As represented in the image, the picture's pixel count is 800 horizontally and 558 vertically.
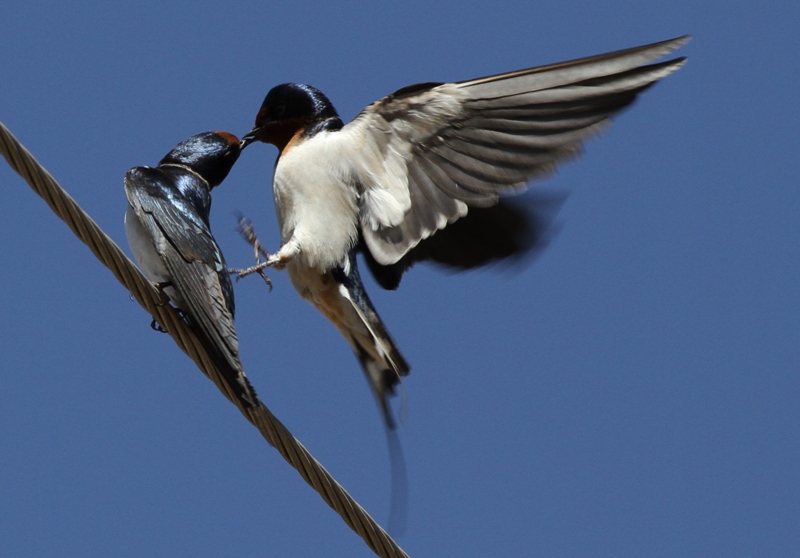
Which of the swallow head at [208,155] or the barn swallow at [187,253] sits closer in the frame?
the barn swallow at [187,253]

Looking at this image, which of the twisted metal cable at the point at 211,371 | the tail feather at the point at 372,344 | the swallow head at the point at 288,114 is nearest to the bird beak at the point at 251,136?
the swallow head at the point at 288,114

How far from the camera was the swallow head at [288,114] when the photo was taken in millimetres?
4625

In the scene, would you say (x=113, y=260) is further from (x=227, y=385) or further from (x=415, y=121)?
(x=415, y=121)

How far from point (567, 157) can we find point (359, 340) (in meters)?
1.04

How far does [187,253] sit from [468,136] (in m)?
1.07

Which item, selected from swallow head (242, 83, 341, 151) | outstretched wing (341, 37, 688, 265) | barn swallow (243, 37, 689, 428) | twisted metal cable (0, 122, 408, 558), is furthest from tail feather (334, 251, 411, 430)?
twisted metal cable (0, 122, 408, 558)

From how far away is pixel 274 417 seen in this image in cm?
315

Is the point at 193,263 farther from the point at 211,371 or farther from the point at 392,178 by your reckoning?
the point at 392,178

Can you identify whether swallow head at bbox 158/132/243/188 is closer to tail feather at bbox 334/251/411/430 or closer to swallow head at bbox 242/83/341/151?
swallow head at bbox 242/83/341/151

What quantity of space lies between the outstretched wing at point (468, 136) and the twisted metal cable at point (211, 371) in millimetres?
1134

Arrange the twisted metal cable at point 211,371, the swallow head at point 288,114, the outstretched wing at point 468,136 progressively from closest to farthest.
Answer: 1. the twisted metal cable at point 211,371
2. the outstretched wing at point 468,136
3. the swallow head at point 288,114

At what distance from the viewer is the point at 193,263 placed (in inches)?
139

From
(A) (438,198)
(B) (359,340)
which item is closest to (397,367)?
(B) (359,340)

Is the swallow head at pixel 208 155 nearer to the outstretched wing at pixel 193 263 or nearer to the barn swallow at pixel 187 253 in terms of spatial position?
the barn swallow at pixel 187 253
